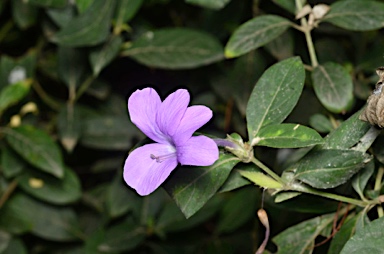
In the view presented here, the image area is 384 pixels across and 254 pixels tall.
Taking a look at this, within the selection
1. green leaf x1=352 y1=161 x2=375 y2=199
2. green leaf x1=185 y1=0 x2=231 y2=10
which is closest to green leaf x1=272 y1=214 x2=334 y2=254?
green leaf x1=352 y1=161 x2=375 y2=199

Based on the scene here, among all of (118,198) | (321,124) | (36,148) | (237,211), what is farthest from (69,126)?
(321,124)

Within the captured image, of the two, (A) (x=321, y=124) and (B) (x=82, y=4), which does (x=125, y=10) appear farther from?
(A) (x=321, y=124)

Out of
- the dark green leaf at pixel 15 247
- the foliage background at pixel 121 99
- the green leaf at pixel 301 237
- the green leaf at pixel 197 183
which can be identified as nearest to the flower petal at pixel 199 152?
the green leaf at pixel 197 183

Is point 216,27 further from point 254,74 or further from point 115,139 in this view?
point 115,139

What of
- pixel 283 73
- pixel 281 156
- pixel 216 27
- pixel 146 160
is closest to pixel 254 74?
pixel 216 27

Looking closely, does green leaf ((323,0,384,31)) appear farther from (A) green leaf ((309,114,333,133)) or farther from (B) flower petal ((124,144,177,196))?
(B) flower petal ((124,144,177,196))

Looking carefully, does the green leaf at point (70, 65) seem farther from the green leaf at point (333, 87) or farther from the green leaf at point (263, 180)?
the green leaf at point (263, 180)
